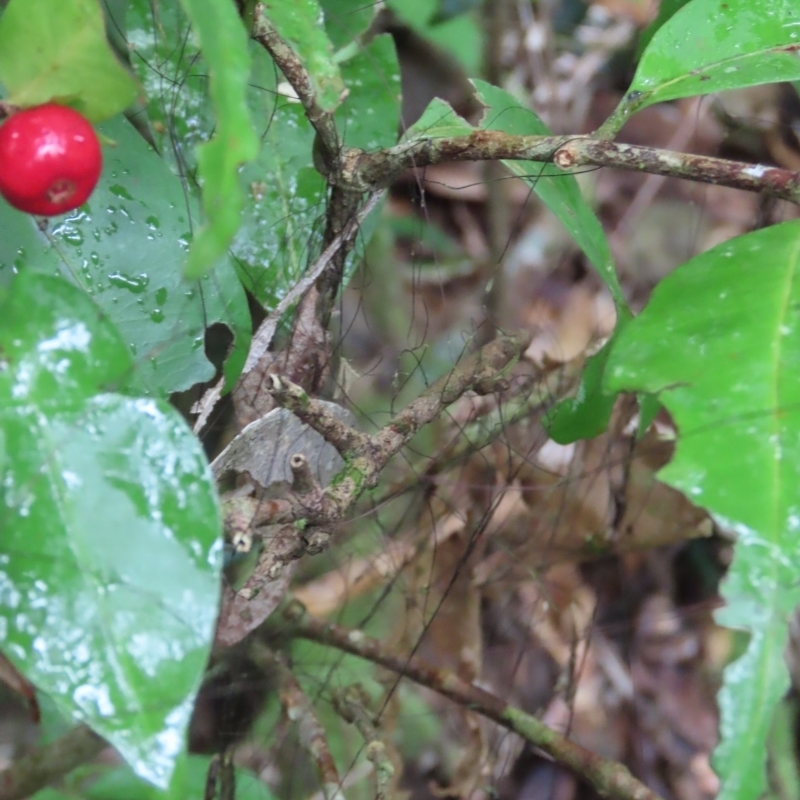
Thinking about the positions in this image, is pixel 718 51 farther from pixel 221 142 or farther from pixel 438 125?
pixel 221 142

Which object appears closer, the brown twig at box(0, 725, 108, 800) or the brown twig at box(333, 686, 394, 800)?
the brown twig at box(333, 686, 394, 800)

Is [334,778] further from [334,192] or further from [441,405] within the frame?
[334,192]

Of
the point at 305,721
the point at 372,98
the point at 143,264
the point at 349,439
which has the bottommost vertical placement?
the point at 305,721

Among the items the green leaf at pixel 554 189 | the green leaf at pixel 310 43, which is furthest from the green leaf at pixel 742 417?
the green leaf at pixel 310 43

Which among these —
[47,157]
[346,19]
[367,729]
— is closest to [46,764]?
[367,729]

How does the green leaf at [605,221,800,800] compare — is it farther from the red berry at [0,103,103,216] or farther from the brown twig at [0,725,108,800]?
the brown twig at [0,725,108,800]

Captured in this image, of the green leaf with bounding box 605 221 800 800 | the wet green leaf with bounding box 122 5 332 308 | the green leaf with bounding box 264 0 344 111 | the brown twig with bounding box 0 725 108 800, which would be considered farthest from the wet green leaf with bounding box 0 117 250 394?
the brown twig with bounding box 0 725 108 800

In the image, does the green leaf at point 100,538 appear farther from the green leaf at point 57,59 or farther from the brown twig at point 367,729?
the brown twig at point 367,729
